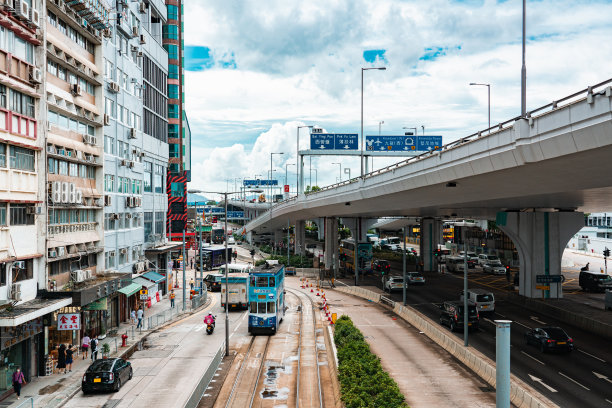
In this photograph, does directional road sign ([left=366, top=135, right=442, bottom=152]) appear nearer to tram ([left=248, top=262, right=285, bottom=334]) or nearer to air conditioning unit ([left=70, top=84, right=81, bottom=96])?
tram ([left=248, top=262, right=285, bottom=334])

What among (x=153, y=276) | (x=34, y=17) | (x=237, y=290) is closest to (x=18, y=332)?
(x=34, y=17)

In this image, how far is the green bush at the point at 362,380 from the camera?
61.3ft

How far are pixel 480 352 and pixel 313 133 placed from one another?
133ft

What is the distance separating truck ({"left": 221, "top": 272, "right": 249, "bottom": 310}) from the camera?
1811 inches

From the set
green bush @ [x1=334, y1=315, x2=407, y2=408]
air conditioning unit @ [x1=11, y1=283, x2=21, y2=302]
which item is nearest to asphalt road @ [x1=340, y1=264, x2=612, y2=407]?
green bush @ [x1=334, y1=315, x2=407, y2=408]

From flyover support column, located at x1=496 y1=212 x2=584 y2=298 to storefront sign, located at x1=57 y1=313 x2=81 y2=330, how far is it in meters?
35.8

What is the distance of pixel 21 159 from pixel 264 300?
58.5 ft

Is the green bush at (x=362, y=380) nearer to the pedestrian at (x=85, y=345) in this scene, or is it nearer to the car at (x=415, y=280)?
the pedestrian at (x=85, y=345)

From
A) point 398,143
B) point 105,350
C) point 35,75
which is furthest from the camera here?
point 398,143

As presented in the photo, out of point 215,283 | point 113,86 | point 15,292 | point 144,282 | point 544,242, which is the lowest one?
point 215,283

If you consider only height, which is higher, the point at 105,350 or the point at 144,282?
the point at 144,282

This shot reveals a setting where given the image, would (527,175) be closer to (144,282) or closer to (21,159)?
(21,159)

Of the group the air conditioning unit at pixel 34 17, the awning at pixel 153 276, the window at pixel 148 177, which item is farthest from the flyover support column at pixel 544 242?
the air conditioning unit at pixel 34 17

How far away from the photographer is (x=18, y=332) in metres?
24.6
